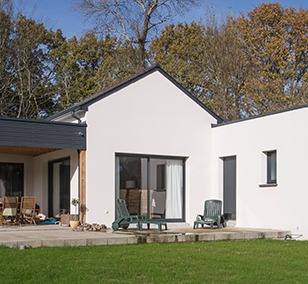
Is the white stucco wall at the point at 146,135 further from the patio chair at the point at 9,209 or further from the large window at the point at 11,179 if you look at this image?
the large window at the point at 11,179

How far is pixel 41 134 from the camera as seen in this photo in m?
14.7

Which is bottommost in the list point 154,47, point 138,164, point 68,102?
point 138,164

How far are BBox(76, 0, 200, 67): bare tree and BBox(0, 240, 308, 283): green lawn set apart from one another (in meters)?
19.7

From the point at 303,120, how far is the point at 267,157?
1705 mm

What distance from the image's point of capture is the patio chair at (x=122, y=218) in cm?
1366

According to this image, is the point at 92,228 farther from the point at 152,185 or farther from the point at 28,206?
the point at 152,185

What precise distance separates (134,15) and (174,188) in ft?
50.1

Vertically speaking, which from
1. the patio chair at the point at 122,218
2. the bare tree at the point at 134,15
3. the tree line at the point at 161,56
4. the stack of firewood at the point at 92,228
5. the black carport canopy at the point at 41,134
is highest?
the bare tree at the point at 134,15

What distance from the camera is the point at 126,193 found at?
15.7 m

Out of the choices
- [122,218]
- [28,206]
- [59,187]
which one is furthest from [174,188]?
[28,206]

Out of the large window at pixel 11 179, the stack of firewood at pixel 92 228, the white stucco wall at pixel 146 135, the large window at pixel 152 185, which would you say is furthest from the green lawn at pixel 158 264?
the large window at pixel 11 179

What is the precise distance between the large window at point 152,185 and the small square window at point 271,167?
2785 millimetres

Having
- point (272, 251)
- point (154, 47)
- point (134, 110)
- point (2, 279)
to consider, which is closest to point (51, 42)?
point (154, 47)

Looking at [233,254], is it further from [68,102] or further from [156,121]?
[68,102]
